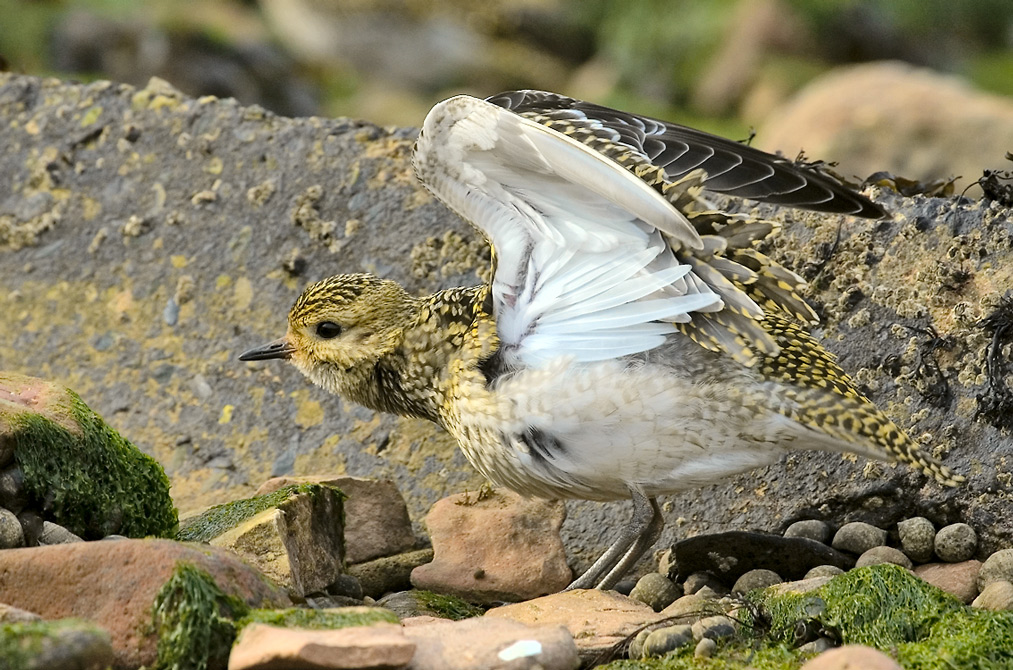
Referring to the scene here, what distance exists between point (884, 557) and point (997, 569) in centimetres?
51

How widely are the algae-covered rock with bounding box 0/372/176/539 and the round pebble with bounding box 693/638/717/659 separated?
238 centimetres

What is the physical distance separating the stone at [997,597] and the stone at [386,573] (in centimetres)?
245

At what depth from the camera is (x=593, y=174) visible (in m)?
5.23

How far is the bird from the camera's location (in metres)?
5.65

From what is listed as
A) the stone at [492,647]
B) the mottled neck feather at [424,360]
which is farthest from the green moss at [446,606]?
the stone at [492,647]

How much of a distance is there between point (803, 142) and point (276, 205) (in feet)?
25.7

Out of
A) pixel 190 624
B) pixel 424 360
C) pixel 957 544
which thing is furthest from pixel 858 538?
pixel 190 624

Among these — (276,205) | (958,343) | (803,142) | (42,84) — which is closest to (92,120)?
(42,84)

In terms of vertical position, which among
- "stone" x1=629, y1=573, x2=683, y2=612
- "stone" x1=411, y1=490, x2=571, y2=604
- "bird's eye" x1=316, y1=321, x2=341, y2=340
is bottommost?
"stone" x1=629, y1=573, x2=683, y2=612

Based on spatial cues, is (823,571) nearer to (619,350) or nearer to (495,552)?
(619,350)

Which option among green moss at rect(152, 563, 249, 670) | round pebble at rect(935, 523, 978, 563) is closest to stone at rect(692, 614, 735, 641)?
round pebble at rect(935, 523, 978, 563)

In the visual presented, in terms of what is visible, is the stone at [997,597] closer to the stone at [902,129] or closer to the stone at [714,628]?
the stone at [714,628]

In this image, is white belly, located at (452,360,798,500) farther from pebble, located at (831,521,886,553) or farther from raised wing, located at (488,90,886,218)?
raised wing, located at (488,90,886,218)

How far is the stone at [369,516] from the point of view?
21.0 feet
